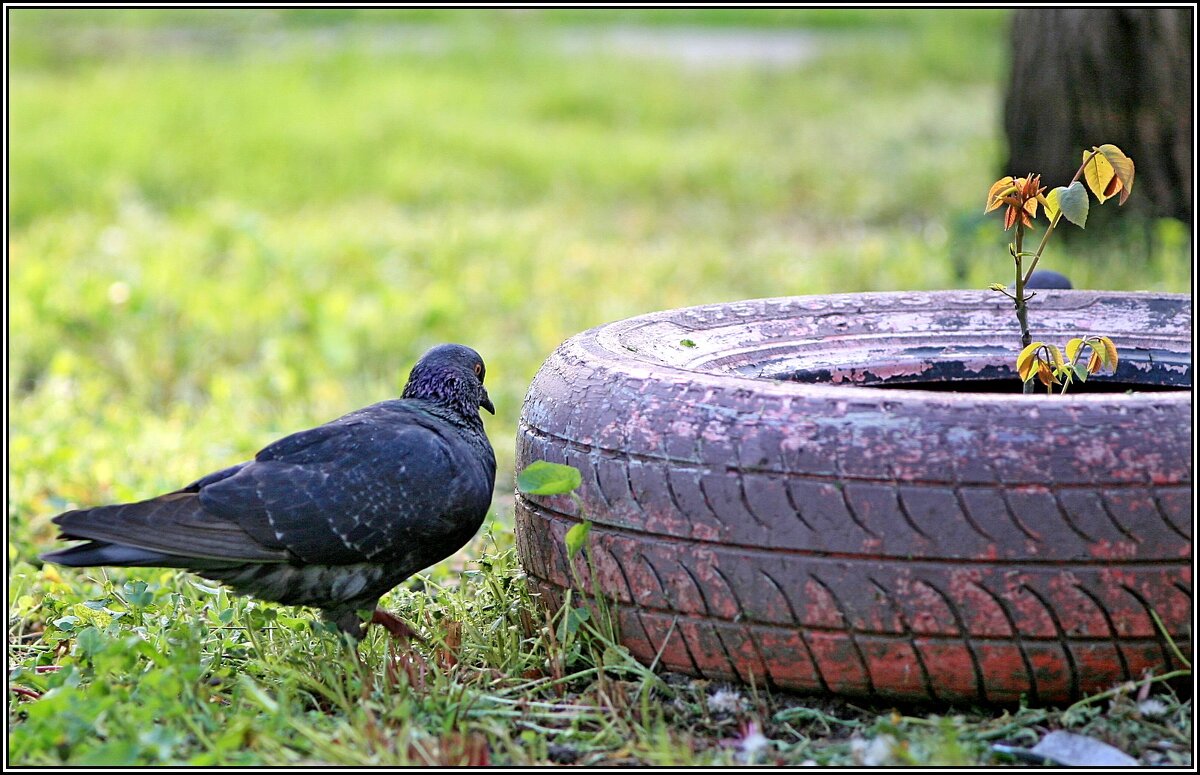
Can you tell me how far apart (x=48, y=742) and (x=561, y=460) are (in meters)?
1.14

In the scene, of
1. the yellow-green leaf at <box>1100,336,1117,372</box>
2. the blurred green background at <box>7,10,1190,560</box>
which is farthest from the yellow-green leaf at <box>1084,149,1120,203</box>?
the blurred green background at <box>7,10,1190,560</box>

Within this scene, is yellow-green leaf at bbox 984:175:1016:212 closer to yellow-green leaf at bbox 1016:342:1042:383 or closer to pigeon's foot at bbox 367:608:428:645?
yellow-green leaf at bbox 1016:342:1042:383

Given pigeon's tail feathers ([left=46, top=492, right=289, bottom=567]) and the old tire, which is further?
pigeon's tail feathers ([left=46, top=492, right=289, bottom=567])

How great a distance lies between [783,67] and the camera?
16.8 meters

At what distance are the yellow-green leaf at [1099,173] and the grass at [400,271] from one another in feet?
3.54

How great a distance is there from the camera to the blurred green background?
6328 mm

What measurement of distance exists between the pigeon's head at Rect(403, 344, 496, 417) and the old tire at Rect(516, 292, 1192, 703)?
65 cm

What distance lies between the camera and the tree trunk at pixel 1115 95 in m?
7.48

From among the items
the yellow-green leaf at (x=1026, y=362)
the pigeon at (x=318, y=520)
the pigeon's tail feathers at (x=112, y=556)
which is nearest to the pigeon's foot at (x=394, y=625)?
the pigeon at (x=318, y=520)

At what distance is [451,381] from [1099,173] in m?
1.62

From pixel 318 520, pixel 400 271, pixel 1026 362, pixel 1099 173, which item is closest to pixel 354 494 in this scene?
pixel 318 520

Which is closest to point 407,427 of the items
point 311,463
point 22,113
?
point 311,463

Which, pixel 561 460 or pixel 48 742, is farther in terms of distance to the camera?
pixel 561 460

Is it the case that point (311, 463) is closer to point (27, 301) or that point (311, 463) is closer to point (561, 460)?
point (561, 460)
